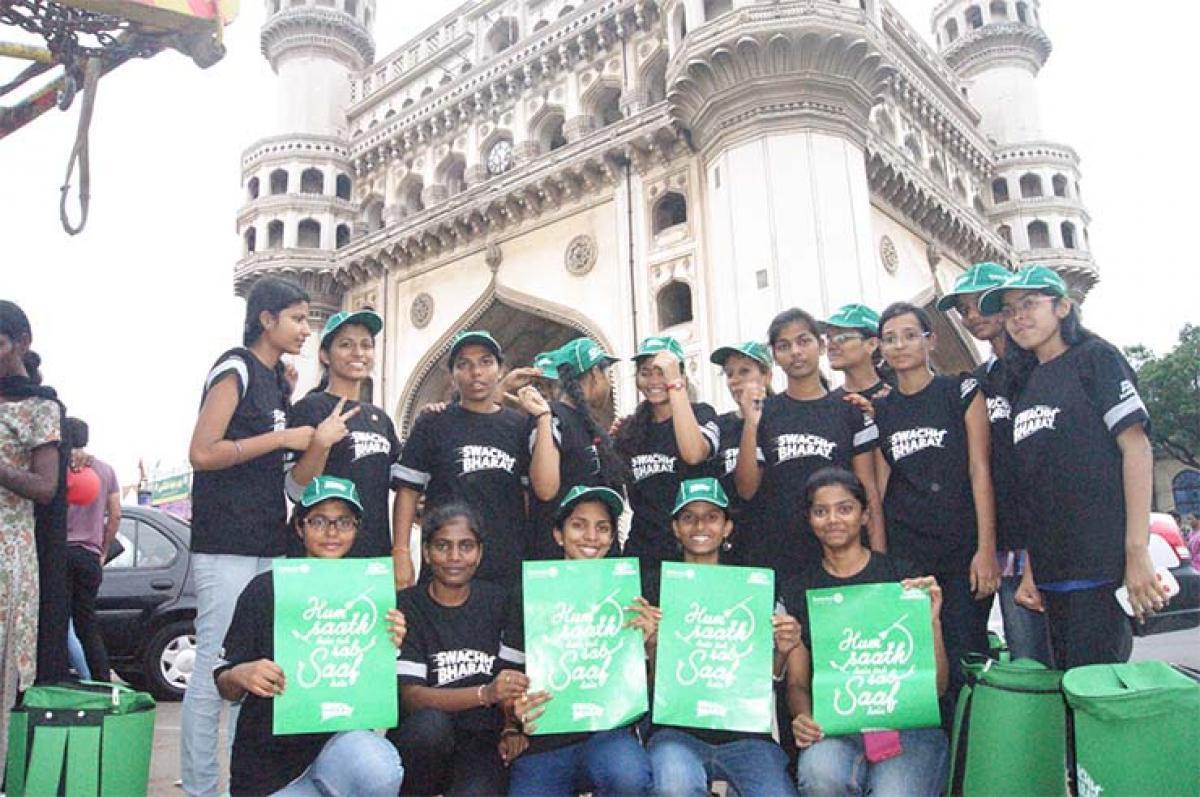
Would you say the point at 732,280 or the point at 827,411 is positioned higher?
the point at 732,280

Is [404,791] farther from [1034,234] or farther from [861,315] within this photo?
[1034,234]

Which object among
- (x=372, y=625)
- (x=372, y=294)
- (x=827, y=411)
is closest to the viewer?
(x=372, y=625)

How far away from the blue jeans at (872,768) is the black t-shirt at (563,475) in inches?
59.9

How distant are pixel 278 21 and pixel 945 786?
96.4 ft

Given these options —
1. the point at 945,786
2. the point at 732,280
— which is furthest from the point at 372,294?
the point at 945,786

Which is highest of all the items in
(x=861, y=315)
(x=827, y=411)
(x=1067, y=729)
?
(x=861, y=315)

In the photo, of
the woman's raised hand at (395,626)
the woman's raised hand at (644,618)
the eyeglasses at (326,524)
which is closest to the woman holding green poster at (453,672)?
the woman's raised hand at (395,626)

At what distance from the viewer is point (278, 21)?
27.3 m

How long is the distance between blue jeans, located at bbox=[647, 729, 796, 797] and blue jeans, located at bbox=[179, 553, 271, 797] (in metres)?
1.72

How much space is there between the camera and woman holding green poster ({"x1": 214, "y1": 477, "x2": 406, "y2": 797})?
3.02 meters

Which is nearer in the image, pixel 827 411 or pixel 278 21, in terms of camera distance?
pixel 827 411

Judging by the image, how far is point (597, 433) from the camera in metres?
4.47

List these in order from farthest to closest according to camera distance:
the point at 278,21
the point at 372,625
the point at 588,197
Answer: the point at 278,21 < the point at 588,197 < the point at 372,625

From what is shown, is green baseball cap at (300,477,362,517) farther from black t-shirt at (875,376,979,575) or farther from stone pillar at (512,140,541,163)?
stone pillar at (512,140,541,163)
